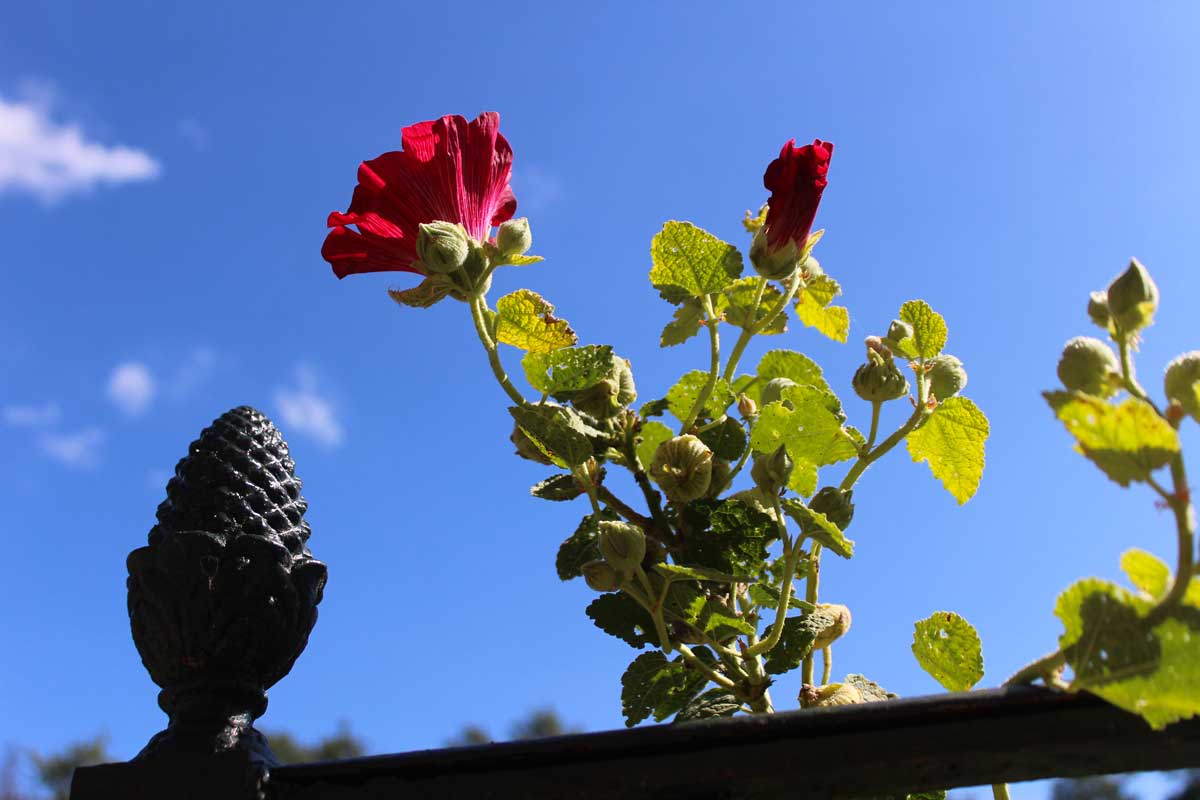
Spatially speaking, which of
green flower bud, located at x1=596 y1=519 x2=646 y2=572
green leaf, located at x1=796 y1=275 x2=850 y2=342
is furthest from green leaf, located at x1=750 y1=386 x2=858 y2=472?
green leaf, located at x1=796 y1=275 x2=850 y2=342

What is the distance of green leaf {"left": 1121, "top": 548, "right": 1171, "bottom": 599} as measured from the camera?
361 millimetres

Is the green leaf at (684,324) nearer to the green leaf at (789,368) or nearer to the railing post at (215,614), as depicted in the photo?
the green leaf at (789,368)

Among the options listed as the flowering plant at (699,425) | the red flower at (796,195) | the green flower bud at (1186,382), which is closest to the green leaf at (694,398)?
the flowering plant at (699,425)

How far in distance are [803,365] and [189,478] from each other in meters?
0.40

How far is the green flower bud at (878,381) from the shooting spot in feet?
1.98

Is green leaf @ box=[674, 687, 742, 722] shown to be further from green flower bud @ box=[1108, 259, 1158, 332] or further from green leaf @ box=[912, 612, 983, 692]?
green flower bud @ box=[1108, 259, 1158, 332]

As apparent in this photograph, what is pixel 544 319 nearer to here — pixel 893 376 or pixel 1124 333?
pixel 893 376

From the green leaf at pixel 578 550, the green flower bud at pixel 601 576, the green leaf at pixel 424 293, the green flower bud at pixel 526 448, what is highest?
the green leaf at pixel 424 293

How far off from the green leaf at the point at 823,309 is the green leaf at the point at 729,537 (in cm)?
24

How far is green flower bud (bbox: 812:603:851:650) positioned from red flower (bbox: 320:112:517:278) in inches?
13.1

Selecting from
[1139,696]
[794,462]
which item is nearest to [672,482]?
[794,462]

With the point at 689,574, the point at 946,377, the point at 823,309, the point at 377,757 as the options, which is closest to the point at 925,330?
the point at 946,377

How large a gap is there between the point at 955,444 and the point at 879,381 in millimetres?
94

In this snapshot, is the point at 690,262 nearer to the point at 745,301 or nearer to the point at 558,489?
the point at 745,301
